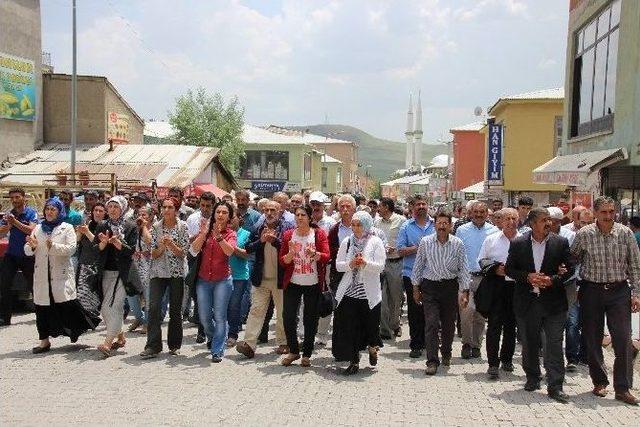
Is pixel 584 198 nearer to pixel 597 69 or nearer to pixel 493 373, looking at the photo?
pixel 597 69

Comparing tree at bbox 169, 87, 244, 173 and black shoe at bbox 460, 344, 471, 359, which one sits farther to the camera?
tree at bbox 169, 87, 244, 173

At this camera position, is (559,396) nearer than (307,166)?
Yes

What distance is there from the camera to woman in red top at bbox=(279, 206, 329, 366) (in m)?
8.48

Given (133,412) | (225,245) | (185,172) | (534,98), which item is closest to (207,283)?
(225,245)

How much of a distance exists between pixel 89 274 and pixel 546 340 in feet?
17.2

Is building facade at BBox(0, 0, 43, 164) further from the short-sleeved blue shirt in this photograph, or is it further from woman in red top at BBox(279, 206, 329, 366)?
woman in red top at BBox(279, 206, 329, 366)

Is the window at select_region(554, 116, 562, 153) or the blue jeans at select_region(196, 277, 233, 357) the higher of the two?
the window at select_region(554, 116, 562, 153)

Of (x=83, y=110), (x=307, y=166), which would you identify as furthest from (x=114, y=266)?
(x=307, y=166)

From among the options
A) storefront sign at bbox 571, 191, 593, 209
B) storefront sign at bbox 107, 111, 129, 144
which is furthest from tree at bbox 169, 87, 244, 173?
storefront sign at bbox 571, 191, 593, 209

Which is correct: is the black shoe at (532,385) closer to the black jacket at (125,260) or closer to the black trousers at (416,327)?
the black trousers at (416,327)

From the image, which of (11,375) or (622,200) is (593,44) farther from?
(11,375)

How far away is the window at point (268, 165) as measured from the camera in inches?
2630

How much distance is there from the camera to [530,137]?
34.4 metres

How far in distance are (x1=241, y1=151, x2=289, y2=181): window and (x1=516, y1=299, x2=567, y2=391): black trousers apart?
2355 inches
